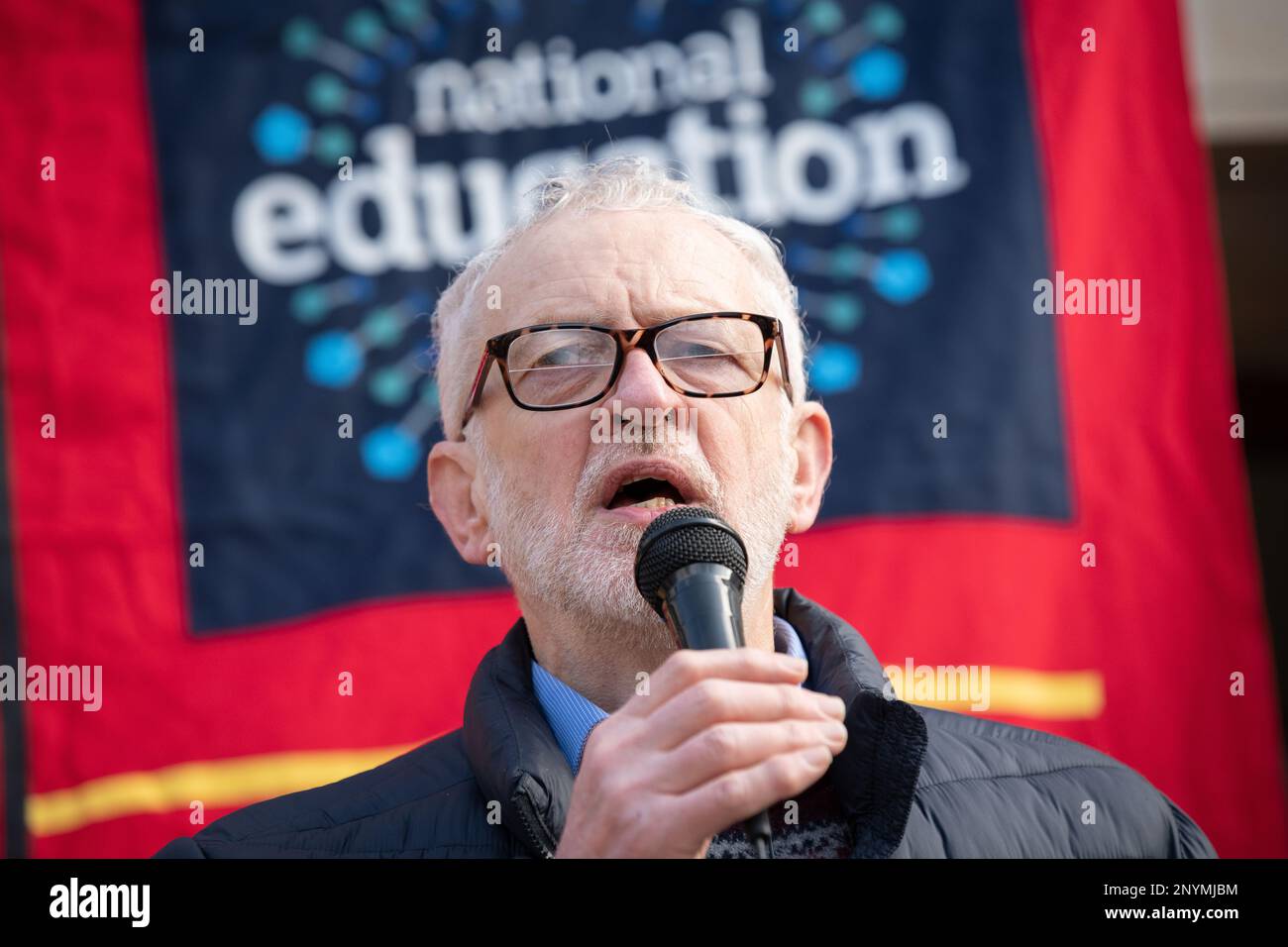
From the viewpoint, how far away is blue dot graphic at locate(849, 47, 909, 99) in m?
2.86

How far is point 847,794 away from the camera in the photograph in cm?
145

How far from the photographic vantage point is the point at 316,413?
282cm

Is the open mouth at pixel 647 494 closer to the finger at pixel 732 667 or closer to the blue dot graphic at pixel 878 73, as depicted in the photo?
the finger at pixel 732 667

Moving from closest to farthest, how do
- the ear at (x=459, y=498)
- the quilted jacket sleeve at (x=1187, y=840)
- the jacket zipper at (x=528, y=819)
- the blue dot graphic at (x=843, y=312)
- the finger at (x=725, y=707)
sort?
the finger at (x=725, y=707), the jacket zipper at (x=528, y=819), the quilted jacket sleeve at (x=1187, y=840), the ear at (x=459, y=498), the blue dot graphic at (x=843, y=312)

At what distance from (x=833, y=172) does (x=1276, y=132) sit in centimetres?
112

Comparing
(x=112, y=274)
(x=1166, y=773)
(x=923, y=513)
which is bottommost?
(x=1166, y=773)

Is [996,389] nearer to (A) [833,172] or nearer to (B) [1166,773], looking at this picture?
(A) [833,172]

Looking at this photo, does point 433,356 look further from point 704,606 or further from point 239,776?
point 704,606

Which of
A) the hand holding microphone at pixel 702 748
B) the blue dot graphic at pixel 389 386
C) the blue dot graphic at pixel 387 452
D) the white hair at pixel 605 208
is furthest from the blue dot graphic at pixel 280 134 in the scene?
the hand holding microphone at pixel 702 748

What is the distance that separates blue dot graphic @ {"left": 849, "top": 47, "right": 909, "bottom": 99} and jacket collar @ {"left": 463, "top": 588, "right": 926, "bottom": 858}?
177cm

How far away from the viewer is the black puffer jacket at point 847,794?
1421mm

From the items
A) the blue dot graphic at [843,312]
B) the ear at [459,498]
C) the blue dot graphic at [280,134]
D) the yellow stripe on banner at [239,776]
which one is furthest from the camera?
the blue dot graphic at [280,134]
